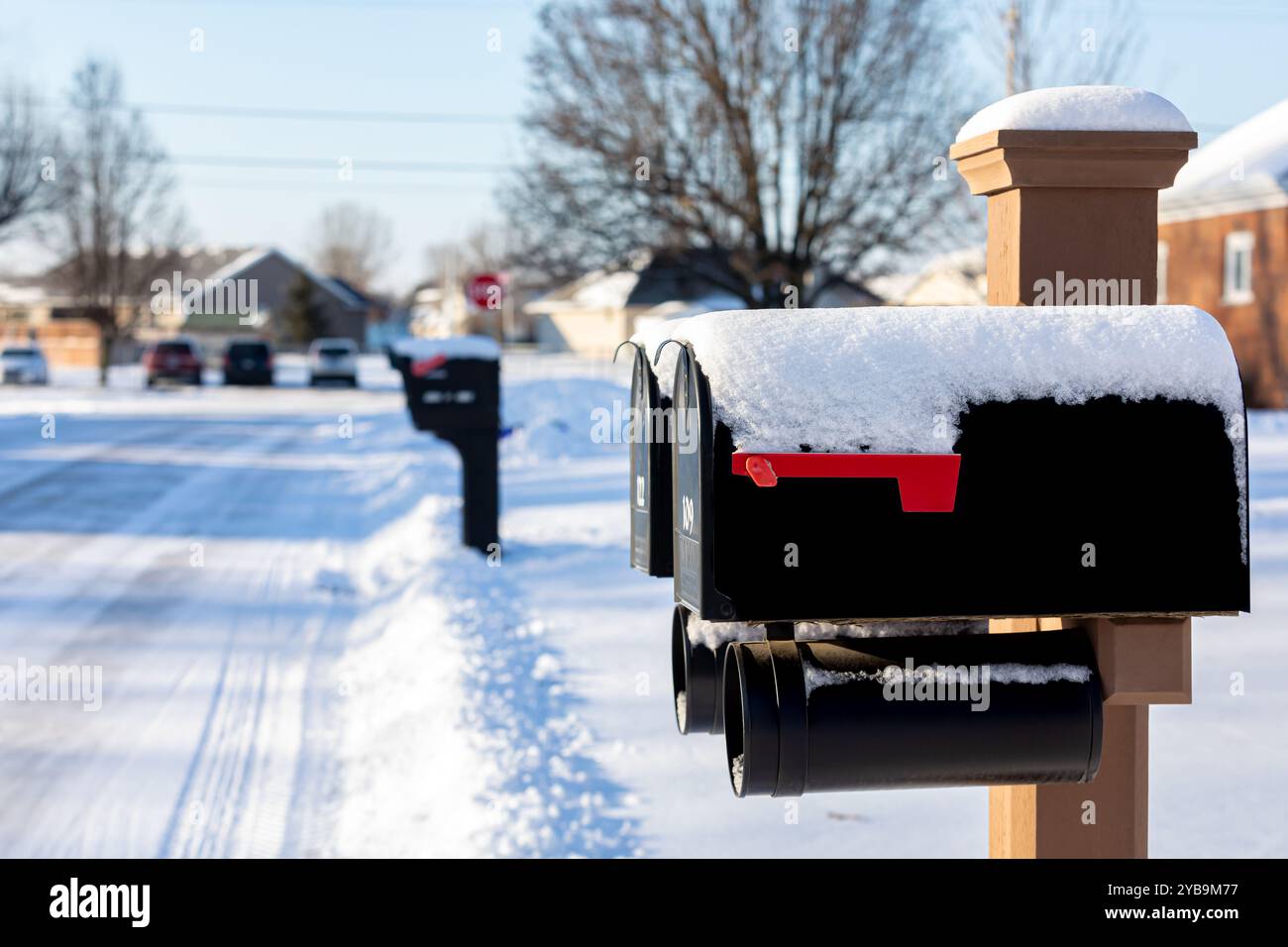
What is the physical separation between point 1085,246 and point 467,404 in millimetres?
8168

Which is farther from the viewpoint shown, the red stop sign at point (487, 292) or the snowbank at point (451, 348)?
the red stop sign at point (487, 292)

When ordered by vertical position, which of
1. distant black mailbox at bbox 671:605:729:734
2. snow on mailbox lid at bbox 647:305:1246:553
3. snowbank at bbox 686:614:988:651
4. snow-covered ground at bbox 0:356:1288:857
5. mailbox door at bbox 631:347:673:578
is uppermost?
snow on mailbox lid at bbox 647:305:1246:553

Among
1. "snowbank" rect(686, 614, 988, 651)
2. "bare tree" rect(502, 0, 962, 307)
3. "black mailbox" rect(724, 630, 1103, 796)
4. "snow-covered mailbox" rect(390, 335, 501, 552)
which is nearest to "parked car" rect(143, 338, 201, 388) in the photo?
"bare tree" rect(502, 0, 962, 307)

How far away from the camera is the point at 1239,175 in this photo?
75.5 ft

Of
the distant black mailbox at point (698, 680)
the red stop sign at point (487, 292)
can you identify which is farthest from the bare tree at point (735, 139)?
the distant black mailbox at point (698, 680)

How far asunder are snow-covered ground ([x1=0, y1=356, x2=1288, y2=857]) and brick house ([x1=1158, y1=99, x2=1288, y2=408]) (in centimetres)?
1145

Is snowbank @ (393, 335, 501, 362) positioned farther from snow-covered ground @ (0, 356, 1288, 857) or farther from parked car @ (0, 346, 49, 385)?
parked car @ (0, 346, 49, 385)

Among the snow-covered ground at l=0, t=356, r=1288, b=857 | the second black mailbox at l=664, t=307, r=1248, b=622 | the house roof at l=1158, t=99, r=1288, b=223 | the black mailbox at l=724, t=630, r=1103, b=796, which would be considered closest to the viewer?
the second black mailbox at l=664, t=307, r=1248, b=622

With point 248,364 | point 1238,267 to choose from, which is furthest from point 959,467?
point 248,364

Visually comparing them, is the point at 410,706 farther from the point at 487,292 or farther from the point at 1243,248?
the point at 1243,248

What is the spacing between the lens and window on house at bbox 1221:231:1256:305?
23969 millimetres

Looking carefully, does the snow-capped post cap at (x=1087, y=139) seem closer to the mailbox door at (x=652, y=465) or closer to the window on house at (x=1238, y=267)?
the mailbox door at (x=652, y=465)

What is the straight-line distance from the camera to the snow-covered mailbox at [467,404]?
973 centimetres

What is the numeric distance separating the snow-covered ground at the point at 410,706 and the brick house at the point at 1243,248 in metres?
11.5
